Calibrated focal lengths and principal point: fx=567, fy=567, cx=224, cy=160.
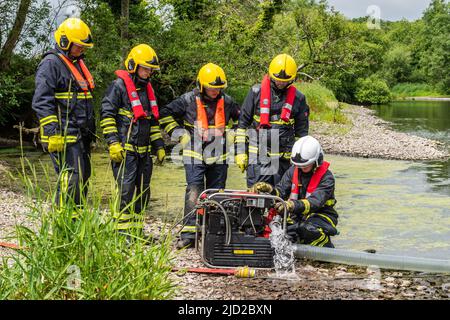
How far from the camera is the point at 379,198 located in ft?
29.9

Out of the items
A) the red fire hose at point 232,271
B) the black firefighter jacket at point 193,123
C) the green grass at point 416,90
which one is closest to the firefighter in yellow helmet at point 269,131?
the black firefighter jacket at point 193,123

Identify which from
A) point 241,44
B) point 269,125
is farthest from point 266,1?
Result: point 269,125

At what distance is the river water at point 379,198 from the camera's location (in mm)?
6629

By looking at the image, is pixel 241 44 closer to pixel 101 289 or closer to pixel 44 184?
pixel 44 184

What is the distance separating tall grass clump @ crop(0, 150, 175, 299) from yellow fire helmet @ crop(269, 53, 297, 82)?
2.73 m

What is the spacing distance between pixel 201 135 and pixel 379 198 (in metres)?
4.28

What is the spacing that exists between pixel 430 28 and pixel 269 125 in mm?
73806

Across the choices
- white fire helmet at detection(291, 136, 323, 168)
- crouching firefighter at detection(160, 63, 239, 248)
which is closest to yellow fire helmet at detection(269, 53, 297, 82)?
crouching firefighter at detection(160, 63, 239, 248)

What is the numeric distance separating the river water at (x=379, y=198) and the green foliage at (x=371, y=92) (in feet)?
124

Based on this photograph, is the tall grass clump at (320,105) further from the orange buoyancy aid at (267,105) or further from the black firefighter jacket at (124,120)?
the black firefighter jacket at (124,120)

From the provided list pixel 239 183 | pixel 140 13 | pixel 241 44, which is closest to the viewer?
pixel 239 183

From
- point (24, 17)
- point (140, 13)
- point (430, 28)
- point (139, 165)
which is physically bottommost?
point (139, 165)

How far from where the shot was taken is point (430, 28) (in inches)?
2879

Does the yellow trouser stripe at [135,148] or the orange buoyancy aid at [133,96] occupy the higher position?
the orange buoyancy aid at [133,96]
